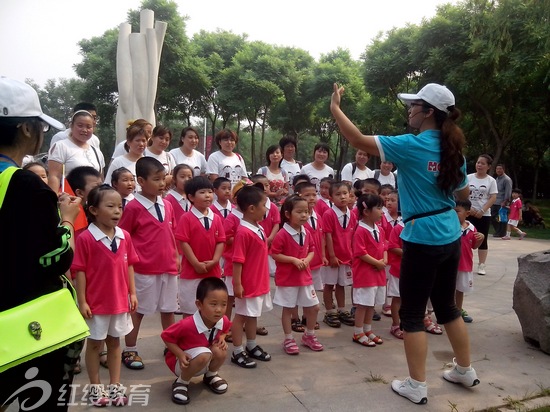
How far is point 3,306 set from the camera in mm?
1551

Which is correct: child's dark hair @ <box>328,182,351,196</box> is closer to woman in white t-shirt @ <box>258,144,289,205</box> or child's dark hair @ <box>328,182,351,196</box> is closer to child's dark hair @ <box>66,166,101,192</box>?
woman in white t-shirt @ <box>258,144,289,205</box>

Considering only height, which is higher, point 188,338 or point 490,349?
point 188,338

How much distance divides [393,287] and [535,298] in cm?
120

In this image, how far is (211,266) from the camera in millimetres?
3688

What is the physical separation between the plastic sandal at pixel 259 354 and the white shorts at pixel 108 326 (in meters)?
1.07

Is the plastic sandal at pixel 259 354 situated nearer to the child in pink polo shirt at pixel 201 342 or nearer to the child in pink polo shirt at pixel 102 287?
the child in pink polo shirt at pixel 201 342

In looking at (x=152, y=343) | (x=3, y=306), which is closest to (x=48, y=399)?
(x=3, y=306)

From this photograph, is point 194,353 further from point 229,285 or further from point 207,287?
point 229,285

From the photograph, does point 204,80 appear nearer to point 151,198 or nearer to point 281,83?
point 281,83

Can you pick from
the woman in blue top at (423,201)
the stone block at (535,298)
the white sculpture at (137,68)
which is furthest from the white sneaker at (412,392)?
the white sculpture at (137,68)

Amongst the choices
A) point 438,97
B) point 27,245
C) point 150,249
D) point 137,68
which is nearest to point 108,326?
point 150,249

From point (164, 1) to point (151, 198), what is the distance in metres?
20.5

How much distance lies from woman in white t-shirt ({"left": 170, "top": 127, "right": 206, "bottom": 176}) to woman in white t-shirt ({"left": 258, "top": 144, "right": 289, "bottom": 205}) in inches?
29.5

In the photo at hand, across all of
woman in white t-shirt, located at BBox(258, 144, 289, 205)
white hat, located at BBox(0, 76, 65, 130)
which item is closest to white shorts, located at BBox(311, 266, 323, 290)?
woman in white t-shirt, located at BBox(258, 144, 289, 205)
